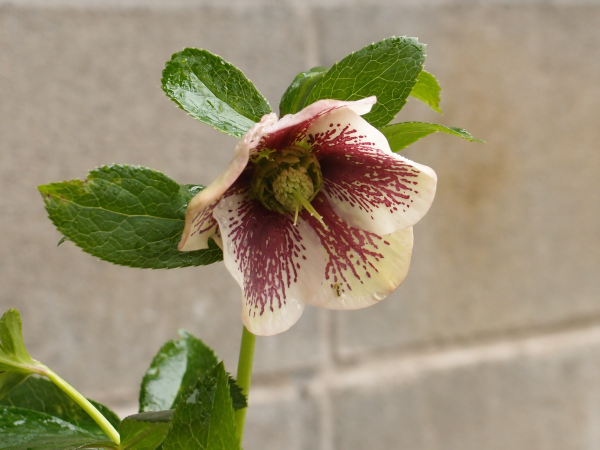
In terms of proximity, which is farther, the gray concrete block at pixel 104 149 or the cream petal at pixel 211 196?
the gray concrete block at pixel 104 149

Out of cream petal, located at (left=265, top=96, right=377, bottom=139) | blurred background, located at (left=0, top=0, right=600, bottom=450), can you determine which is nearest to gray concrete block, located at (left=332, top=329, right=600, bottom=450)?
blurred background, located at (left=0, top=0, right=600, bottom=450)

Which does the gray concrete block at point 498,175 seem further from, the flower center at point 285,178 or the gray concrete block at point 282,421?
the flower center at point 285,178

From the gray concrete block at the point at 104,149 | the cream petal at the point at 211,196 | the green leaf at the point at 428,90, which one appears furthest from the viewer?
the gray concrete block at the point at 104,149

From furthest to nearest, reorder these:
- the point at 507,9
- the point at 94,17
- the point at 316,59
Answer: the point at 507,9
the point at 316,59
the point at 94,17

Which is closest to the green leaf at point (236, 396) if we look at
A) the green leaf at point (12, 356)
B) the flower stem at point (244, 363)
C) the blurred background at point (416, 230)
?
the flower stem at point (244, 363)

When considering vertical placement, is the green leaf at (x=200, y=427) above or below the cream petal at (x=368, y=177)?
below

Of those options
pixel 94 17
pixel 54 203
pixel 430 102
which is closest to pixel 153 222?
pixel 54 203

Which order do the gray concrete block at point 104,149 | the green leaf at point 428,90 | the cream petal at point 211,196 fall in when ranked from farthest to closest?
the gray concrete block at point 104,149 < the green leaf at point 428,90 < the cream petal at point 211,196

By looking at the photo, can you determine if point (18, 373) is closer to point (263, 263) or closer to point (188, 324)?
point (263, 263)
